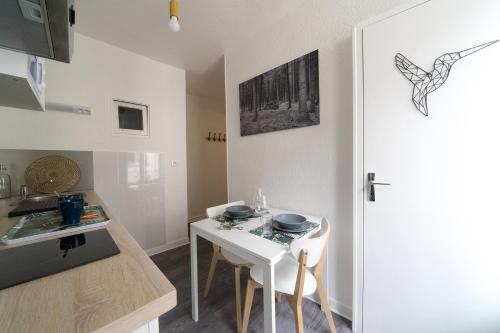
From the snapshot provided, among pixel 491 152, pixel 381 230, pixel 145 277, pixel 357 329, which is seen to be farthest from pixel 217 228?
pixel 491 152

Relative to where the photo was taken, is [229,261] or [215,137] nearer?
[229,261]

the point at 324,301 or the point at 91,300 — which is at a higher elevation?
the point at 91,300

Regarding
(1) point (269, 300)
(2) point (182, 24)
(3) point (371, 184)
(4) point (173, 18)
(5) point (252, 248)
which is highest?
(2) point (182, 24)

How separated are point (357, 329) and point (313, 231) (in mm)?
737

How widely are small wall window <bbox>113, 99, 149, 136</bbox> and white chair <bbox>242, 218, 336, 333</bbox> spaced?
2.02 m

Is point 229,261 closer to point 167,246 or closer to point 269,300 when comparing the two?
point 269,300

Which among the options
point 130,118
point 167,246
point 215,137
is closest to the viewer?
point 130,118

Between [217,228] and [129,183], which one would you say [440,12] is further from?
[129,183]

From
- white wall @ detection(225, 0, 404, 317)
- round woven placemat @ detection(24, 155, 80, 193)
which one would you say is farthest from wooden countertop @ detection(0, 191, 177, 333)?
round woven placemat @ detection(24, 155, 80, 193)

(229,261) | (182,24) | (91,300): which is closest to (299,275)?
(229,261)

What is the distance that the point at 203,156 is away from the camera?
12.1 ft

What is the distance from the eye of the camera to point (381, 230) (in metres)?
1.14

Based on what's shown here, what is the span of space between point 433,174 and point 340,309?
113cm

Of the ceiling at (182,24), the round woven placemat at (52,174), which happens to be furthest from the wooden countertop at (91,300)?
the ceiling at (182,24)
